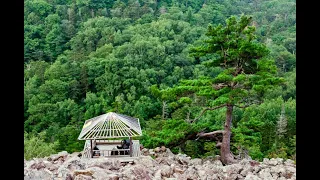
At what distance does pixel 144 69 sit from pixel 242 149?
2240 millimetres

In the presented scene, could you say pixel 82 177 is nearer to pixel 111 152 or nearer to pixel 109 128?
pixel 111 152

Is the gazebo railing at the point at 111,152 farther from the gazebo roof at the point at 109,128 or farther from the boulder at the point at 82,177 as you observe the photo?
the boulder at the point at 82,177

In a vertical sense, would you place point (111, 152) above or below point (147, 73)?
below

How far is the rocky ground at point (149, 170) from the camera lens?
347cm

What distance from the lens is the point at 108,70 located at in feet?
21.4

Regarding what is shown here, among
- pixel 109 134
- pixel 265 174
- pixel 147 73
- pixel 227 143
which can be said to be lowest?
pixel 265 174

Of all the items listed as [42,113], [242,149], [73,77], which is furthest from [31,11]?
[242,149]

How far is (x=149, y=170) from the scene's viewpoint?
12.3 feet

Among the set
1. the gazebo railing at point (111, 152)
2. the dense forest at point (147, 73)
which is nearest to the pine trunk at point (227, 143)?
the dense forest at point (147, 73)

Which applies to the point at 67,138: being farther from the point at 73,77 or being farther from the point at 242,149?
the point at 242,149

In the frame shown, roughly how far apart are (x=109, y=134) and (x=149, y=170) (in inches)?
18.6

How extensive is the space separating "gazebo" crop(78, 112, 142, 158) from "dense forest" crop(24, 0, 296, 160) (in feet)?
2.51

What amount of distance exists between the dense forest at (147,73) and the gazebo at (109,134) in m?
0.77

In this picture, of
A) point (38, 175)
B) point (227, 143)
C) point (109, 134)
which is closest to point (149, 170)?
point (109, 134)
